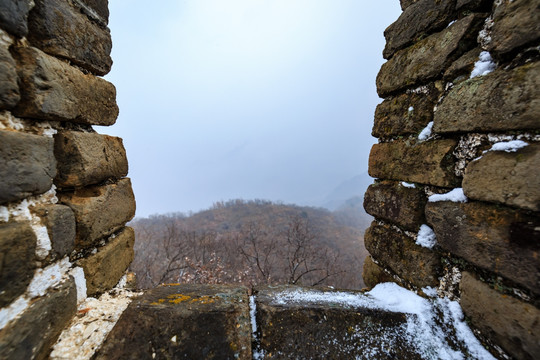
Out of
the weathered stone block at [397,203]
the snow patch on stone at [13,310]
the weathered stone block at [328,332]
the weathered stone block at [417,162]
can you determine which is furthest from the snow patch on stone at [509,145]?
the snow patch on stone at [13,310]

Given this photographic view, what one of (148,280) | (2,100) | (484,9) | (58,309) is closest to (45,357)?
(58,309)

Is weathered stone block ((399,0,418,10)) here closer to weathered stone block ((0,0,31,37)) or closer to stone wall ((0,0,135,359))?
stone wall ((0,0,135,359))

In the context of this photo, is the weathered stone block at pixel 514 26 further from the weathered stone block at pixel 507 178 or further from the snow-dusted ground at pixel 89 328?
the snow-dusted ground at pixel 89 328

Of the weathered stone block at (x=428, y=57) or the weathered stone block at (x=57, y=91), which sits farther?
the weathered stone block at (x=428, y=57)

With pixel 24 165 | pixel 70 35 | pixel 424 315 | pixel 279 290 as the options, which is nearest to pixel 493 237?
pixel 424 315

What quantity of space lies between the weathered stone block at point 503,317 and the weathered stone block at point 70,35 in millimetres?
2167

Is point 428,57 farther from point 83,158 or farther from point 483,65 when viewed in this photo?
point 83,158

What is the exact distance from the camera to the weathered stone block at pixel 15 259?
2.64 ft

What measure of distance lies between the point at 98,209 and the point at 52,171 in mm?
293

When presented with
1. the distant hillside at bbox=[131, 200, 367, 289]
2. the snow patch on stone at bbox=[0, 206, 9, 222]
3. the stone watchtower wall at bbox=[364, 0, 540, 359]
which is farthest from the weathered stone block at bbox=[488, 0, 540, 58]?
the distant hillside at bbox=[131, 200, 367, 289]

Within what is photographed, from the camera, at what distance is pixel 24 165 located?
910mm

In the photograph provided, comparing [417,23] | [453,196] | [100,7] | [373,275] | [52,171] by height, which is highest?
[100,7]

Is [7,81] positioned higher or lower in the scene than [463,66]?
higher

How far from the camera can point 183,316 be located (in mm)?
1062
